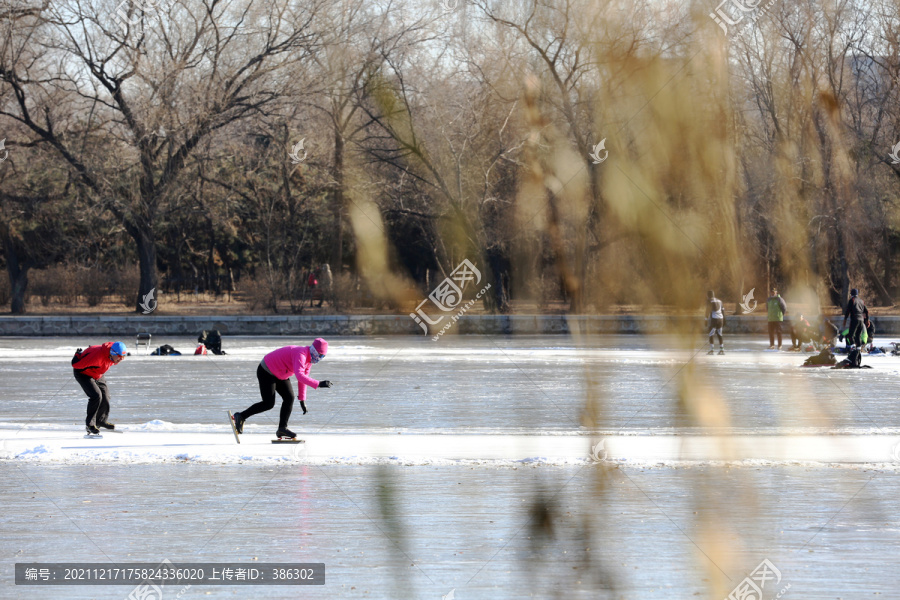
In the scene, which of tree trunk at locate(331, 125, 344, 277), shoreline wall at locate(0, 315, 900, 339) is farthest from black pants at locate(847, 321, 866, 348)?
tree trunk at locate(331, 125, 344, 277)

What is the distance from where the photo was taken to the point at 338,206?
41.3 m

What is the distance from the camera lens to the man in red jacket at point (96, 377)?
37.3 feet

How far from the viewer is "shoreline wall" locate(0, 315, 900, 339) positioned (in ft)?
108

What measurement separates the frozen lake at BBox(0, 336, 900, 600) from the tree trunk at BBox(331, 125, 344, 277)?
24.2m

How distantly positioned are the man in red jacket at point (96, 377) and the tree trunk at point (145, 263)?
26965 mm

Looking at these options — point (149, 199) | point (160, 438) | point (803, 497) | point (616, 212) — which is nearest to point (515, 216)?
point (616, 212)

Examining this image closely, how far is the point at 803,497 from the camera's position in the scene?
8023mm

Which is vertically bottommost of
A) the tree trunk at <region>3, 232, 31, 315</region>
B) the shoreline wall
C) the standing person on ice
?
the shoreline wall

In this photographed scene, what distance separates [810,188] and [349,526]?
3290cm

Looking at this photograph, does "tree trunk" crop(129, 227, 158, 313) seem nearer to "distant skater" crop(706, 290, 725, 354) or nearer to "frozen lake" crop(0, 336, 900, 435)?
"frozen lake" crop(0, 336, 900, 435)

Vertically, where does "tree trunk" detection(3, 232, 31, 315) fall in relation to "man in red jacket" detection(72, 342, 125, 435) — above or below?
above

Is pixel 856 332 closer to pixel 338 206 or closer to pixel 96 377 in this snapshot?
pixel 96 377

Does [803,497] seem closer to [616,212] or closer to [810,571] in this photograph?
[810,571]

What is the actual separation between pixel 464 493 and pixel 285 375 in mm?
3083
